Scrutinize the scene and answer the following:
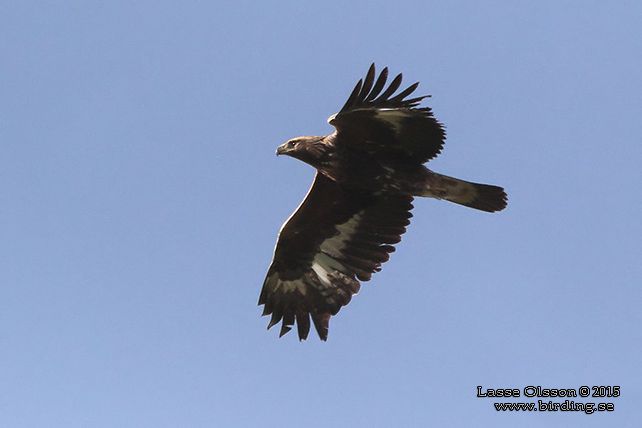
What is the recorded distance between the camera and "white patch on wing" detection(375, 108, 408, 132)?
10992 millimetres

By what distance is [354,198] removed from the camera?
1245 cm

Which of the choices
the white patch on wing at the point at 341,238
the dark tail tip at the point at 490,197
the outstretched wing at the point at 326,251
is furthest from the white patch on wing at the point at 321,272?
the dark tail tip at the point at 490,197

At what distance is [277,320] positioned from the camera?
1284 centimetres

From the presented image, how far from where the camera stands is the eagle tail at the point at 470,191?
1163 cm

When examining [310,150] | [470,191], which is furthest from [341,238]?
[470,191]

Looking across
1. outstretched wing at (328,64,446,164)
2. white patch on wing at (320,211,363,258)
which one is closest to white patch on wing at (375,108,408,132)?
outstretched wing at (328,64,446,164)

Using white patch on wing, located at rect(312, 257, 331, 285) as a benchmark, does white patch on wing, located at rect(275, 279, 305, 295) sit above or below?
below

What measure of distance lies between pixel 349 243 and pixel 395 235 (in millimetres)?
682

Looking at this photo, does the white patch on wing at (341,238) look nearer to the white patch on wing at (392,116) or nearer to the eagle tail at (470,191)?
the eagle tail at (470,191)

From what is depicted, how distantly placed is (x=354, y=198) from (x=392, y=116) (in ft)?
5.54

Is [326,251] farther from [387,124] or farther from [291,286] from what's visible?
[387,124]

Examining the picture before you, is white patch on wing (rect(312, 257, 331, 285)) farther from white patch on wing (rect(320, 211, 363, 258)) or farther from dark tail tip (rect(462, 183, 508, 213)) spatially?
dark tail tip (rect(462, 183, 508, 213))

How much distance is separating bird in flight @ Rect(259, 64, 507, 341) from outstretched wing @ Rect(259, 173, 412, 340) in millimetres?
13

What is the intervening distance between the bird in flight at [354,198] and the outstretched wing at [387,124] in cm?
1
